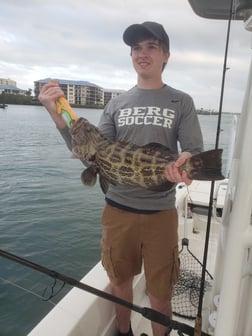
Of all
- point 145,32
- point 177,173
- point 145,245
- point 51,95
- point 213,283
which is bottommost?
point 213,283

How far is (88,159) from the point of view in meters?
1.99

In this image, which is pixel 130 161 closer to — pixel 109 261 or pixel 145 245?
pixel 145 245

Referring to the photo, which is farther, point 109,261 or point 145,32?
point 109,261

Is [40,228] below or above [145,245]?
below

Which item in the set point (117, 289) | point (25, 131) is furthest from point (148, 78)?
point (25, 131)

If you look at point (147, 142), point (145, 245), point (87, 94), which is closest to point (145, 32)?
point (147, 142)

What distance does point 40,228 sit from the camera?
8.52m

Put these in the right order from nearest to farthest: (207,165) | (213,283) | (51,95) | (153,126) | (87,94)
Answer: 1. (207,165)
2. (51,95)
3. (153,126)
4. (213,283)
5. (87,94)

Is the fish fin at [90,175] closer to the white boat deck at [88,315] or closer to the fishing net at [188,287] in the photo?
the white boat deck at [88,315]

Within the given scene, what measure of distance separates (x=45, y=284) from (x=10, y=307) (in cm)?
86

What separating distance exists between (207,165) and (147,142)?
690mm

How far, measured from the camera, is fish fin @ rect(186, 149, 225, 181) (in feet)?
4.94

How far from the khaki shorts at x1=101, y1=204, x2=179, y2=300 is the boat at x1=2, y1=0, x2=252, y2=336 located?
242 millimetres

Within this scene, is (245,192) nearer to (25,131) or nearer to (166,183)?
(166,183)
